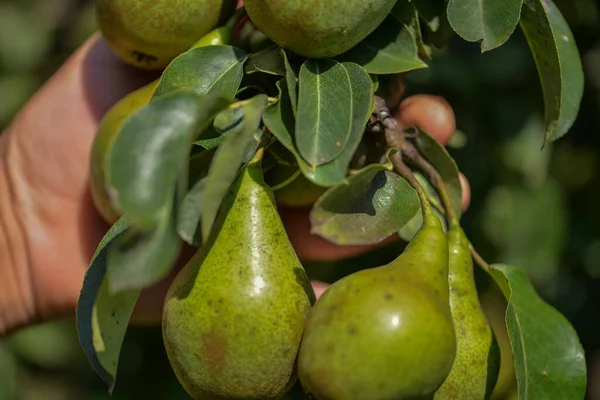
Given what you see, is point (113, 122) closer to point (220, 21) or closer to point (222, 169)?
point (220, 21)

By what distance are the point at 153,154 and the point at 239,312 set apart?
27 centimetres

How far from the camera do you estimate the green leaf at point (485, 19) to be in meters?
1.16

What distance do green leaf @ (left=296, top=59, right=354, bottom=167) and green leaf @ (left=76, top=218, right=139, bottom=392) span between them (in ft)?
0.95

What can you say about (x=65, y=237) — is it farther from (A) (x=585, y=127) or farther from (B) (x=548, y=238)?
(A) (x=585, y=127)

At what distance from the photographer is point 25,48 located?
10.0 ft

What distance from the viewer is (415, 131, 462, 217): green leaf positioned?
4.33ft

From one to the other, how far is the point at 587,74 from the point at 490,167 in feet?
1.38

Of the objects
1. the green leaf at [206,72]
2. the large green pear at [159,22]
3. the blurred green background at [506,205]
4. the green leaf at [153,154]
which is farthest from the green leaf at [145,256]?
the blurred green background at [506,205]

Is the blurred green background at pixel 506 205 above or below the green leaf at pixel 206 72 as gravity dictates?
below

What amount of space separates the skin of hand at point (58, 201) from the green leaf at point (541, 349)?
54 centimetres

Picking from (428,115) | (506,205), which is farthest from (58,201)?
(506,205)

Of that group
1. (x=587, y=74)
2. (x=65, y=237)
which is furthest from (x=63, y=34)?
(x=587, y=74)

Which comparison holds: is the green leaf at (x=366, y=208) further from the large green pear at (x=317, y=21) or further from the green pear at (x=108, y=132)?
the green pear at (x=108, y=132)

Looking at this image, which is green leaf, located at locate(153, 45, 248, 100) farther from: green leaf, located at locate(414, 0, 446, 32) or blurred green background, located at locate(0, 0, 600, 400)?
blurred green background, located at locate(0, 0, 600, 400)
